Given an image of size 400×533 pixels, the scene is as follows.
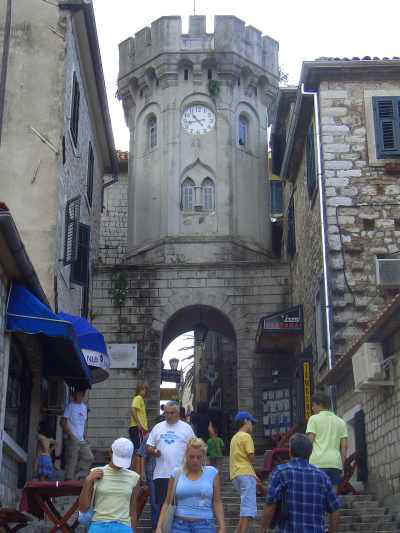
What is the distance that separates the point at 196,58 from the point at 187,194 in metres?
4.43

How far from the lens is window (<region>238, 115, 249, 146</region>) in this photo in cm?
2830

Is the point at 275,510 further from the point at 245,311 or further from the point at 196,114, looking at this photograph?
the point at 196,114

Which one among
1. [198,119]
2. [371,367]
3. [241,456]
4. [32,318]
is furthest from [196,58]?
[241,456]

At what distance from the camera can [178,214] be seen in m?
26.8

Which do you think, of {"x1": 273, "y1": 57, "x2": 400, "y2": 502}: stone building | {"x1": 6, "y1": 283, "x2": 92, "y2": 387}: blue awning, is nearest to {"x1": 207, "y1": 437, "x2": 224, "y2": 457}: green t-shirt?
{"x1": 273, "y1": 57, "x2": 400, "y2": 502}: stone building

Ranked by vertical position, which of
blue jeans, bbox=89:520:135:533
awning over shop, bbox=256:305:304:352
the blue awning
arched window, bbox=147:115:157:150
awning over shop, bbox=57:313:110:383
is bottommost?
blue jeans, bbox=89:520:135:533

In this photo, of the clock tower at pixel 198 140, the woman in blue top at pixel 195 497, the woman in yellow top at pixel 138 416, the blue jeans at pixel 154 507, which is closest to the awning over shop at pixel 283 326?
the clock tower at pixel 198 140

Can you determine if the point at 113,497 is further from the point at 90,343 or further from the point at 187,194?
the point at 187,194

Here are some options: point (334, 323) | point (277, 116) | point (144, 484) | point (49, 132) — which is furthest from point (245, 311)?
point (144, 484)

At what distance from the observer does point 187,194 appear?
2727 cm

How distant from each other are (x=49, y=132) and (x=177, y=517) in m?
10.8

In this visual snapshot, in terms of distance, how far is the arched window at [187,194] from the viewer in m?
27.1

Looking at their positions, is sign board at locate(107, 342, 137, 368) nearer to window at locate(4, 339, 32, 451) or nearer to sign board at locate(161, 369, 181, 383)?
sign board at locate(161, 369, 181, 383)

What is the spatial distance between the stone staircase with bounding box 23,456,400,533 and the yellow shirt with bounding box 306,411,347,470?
1128mm
